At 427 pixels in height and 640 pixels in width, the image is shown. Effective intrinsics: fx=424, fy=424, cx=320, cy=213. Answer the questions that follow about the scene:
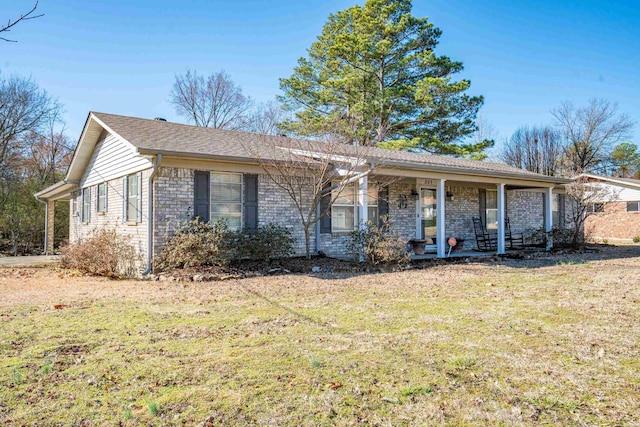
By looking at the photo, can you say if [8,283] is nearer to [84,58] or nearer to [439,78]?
[84,58]

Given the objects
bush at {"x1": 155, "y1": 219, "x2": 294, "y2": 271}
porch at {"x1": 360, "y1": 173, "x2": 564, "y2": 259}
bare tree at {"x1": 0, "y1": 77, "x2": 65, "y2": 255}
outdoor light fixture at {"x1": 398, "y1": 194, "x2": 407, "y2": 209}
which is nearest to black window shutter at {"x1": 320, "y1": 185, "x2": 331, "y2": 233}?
bush at {"x1": 155, "y1": 219, "x2": 294, "y2": 271}

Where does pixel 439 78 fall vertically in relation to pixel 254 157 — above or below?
above

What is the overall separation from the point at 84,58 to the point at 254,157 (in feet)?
13.6

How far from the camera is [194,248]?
29.5 ft

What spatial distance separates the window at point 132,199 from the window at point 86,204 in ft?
13.5

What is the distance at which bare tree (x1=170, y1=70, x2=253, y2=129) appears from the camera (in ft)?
94.8

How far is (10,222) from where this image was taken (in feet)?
59.5

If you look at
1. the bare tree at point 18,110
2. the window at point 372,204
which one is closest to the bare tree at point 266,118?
the bare tree at point 18,110

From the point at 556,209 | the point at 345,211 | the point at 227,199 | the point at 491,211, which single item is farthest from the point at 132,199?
the point at 556,209

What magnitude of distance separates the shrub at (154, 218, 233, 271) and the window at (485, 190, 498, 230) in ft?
33.8

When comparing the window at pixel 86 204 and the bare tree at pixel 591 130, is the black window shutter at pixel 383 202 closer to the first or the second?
the window at pixel 86 204

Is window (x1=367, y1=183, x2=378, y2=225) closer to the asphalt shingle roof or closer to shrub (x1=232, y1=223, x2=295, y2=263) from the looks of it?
the asphalt shingle roof

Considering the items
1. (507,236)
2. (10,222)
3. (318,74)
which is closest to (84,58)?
(10,222)

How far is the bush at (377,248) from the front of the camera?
9984 millimetres
